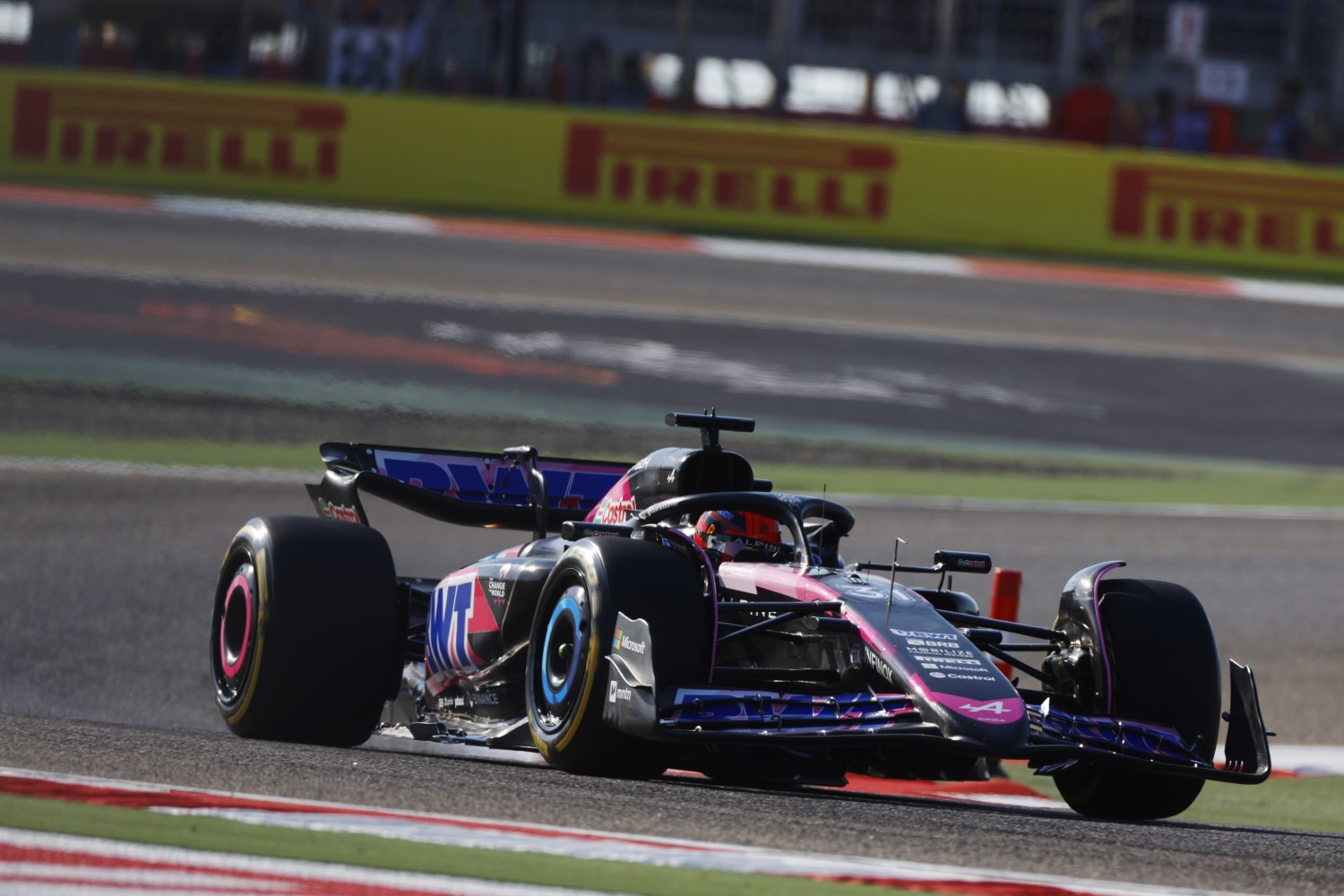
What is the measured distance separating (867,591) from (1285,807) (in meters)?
2.53

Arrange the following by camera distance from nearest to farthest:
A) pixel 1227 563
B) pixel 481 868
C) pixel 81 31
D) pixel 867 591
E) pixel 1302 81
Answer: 1. pixel 481 868
2. pixel 867 591
3. pixel 1227 563
4. pixel 81 31
5. pixel 1302 81

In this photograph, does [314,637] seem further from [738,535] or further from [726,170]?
[726,170]

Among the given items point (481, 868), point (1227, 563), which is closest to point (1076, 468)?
point (1227, 563)

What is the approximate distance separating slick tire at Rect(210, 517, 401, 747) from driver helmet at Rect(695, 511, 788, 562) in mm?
1146

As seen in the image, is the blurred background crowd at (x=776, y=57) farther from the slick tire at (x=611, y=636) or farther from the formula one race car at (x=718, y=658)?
the slick tire at (x=611, y=636)

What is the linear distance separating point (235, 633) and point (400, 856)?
3270 millimetres

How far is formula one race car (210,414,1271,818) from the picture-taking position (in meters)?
5.77

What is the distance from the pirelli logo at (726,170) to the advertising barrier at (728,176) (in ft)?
0.06

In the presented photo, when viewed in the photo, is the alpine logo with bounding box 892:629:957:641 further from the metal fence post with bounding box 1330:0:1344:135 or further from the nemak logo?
the metal fence post with bounding box 1330:0:1344:135

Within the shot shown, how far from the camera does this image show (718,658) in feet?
21.6

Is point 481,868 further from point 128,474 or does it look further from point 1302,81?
point 1302,81

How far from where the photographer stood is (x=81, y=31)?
22.3 meters

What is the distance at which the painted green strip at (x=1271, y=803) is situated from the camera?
730 cm

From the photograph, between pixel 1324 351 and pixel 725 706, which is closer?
pixel 725 706
